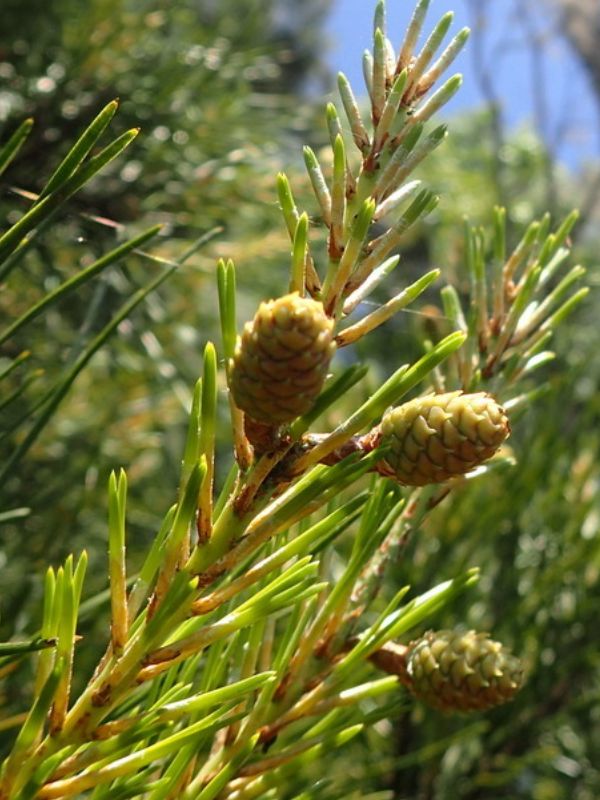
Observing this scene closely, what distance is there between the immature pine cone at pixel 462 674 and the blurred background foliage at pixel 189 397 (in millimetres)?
73

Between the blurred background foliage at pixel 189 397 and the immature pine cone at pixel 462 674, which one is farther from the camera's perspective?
the blurred background foliage at pixel 189 397

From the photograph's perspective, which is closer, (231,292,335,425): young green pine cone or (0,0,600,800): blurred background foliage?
(231,292,335,425): young green pine cone

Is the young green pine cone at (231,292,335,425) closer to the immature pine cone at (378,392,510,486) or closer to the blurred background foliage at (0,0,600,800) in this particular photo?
the immature pine cone at (378,392,510,486)

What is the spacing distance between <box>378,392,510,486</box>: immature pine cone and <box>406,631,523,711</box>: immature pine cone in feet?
0.26

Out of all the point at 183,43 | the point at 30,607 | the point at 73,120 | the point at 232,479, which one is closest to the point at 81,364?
the point at 232,479

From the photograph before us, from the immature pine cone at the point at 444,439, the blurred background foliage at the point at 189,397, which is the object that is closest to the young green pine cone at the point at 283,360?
the immature pine cone at the point at 444,439

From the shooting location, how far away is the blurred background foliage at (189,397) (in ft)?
1.72

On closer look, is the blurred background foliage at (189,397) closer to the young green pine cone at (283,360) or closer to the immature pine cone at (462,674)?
the immature pine cone at (462,674)

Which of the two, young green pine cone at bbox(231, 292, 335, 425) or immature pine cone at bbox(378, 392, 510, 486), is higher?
young green pine cone at bbox(231, 292, 335, 425)

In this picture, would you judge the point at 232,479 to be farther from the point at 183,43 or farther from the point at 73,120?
the point at 183,43

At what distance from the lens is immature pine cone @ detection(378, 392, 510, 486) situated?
8.3 inches

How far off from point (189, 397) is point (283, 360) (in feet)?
1.59

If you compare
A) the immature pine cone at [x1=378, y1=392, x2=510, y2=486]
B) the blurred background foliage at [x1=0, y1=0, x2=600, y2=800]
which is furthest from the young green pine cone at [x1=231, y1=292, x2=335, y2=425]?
the blurred background foliage at [x1=0, y1=0, x2=600, y2=800]

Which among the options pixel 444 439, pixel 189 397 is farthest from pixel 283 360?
pixel 189 397
